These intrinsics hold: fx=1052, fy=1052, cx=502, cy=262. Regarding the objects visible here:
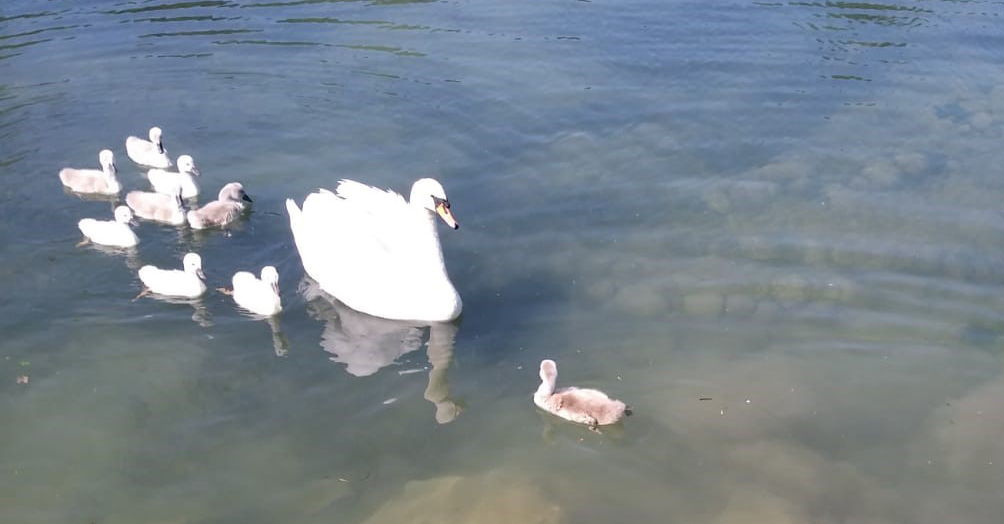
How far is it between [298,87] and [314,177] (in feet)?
8.36

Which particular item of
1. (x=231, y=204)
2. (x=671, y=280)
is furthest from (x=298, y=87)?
(x=671, y=280)

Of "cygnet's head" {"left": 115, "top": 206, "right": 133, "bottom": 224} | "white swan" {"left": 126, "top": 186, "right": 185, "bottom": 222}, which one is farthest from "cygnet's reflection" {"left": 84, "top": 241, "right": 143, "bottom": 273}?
"white swan" {"left": 126, "top": 186, "right": 185, "bottom": 222}

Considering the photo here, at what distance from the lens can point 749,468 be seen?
7820 mm

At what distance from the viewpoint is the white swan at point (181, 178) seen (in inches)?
467

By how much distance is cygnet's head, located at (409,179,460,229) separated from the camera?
31.6 feet

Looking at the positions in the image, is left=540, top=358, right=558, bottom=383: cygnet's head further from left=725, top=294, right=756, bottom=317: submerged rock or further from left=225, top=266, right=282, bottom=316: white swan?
left=225, top=266, right=282, bottom=316: white swan

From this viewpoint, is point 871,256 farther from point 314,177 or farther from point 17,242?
point 17,242

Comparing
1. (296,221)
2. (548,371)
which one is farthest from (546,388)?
(296,221)

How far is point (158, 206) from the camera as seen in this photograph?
11.5 m

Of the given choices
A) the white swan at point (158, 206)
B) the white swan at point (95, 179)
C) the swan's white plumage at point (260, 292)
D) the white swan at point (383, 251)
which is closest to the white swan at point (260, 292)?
the swan's white plumage at point (260, 292)

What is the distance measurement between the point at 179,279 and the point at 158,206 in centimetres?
195

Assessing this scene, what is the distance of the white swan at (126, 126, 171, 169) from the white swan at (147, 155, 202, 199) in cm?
24

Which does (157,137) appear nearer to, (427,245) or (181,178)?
(181,178)

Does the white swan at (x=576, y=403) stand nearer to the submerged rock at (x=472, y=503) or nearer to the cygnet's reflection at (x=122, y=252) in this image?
the submerged rock at (x=472, y=503)
